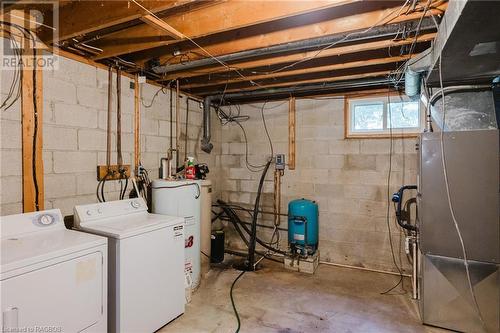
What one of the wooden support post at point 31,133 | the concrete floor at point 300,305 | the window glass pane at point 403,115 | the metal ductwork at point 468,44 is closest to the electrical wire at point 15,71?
the wooden support post at point 31,133

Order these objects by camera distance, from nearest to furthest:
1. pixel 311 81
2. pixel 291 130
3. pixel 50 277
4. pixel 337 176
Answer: pixel 50 277
pixel 311 81
pixel 337 176
pixel 291 130

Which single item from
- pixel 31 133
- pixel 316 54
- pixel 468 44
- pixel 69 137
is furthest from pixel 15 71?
pixel 468 44

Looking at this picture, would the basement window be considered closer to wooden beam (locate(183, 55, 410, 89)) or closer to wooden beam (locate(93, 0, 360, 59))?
wooden beam (locate(183, 55, 410, 89))

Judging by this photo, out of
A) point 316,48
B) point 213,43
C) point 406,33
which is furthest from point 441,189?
point 213,43

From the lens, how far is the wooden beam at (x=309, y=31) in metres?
1.90

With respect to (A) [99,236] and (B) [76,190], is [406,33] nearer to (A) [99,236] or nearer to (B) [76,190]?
(A) [99,236]

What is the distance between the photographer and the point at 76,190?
8.16 ft

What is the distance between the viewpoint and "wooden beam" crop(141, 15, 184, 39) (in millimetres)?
1822

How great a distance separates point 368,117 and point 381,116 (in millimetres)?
149

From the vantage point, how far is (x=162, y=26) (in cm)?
192

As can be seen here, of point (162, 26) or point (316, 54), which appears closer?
point (162, 26)

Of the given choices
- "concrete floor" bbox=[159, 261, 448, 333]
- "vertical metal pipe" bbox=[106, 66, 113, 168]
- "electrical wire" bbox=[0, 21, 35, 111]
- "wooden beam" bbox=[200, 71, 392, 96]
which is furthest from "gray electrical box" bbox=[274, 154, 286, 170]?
"electrical wire" bbox=[0, 21, 35, 111]

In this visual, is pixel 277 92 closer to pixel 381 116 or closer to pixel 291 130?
pixel 291 130

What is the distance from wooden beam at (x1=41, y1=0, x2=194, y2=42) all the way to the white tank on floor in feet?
4.79
